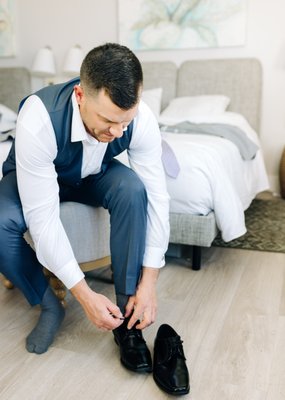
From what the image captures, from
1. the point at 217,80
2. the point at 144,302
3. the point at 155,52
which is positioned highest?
the point at 155,52

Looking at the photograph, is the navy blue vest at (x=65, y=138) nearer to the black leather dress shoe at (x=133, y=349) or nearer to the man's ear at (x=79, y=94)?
the man's ear at (x=79, y=94)

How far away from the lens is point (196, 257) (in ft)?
6.90

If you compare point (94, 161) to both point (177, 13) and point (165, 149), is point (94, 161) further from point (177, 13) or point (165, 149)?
point (177, 13)

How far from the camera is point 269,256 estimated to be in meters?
2.27

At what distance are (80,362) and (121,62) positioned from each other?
2.97 feet

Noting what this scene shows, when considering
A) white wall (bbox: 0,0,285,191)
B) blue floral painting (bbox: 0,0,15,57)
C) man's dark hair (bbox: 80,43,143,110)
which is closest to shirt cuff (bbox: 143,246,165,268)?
man's dark hair (bbox: 80,43,143,110)

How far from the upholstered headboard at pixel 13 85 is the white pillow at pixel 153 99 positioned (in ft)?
4.22

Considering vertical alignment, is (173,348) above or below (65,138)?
below

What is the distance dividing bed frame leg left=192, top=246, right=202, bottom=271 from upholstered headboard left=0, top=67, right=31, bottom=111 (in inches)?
109

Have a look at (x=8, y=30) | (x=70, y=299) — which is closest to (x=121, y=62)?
(x=70, y=299)

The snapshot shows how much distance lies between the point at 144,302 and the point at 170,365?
0.20m

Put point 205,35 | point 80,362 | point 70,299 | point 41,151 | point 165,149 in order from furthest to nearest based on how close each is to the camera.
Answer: point 205,35
point 165,149
point 70,299
point 80,362
point 41,151

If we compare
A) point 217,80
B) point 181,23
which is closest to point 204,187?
point 217,80

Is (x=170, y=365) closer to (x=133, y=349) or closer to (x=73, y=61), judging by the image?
(x=133, y=349)
